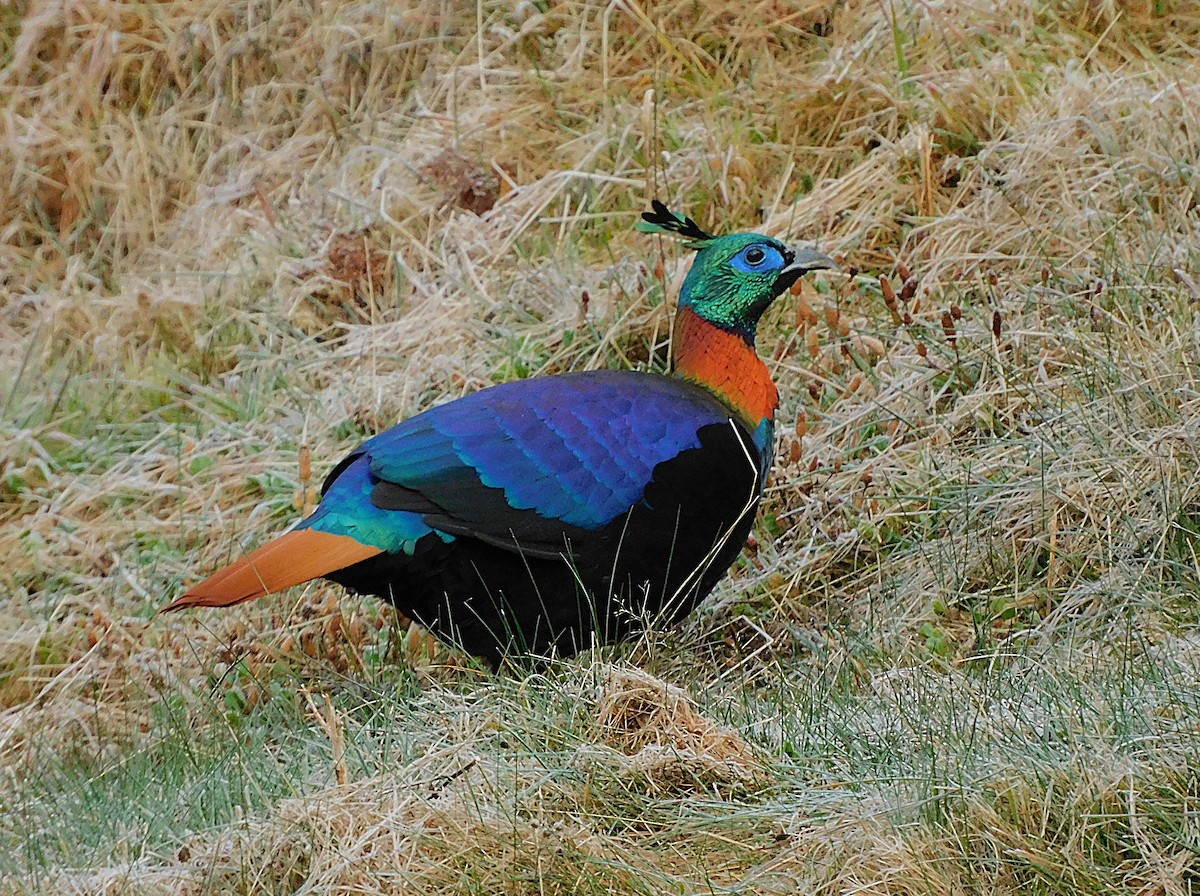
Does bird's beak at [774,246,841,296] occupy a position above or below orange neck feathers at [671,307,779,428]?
above

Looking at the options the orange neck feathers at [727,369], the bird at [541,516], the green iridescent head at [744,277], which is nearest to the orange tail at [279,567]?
the bird at [541,516]

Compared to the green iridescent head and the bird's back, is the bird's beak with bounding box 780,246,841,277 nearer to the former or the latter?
the green iridescent head

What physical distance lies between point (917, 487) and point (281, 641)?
1.82 metres

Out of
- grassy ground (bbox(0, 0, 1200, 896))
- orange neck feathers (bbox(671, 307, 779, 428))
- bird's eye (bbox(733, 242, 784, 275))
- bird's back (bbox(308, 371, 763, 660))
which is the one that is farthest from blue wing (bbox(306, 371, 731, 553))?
bird's eye (bbox(733, 242, 784, 275))

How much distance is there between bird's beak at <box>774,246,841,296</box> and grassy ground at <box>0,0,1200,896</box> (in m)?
0.46

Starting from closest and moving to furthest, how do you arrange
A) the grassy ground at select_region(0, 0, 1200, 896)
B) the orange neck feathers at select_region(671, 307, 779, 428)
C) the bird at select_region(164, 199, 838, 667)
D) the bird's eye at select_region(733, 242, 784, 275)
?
the grassy ground at select_region(0, 0, 1200, 896) → the bird at select_region(164, 199, 838, 667) → the orange neck feathers at select_region(671, 307, 779, 428) → the bird's eye at select_region(733, 242, 784, 275)

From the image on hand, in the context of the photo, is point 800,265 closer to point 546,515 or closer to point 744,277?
point 744,277

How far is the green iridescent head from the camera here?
436 centimetres

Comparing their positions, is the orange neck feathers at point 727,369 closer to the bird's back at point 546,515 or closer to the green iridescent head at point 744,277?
the green iridescent head at point 744,277

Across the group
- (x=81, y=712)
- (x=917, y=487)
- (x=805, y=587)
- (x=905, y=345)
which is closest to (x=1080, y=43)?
(x=905, y=345)

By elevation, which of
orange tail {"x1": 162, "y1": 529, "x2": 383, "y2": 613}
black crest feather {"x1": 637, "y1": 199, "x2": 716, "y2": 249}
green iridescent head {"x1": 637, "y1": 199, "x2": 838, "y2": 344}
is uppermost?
black crest feather {"x1": 637, "y1": 199, "x2": 716, "y2": 249}

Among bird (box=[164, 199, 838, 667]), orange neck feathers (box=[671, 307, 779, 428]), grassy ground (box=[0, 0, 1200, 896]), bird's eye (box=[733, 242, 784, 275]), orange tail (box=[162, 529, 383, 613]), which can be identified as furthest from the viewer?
bird's eye (box=[733, 242, 784, 275])

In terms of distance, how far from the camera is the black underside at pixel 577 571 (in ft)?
12.7

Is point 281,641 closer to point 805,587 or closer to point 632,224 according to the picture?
point 805,587
